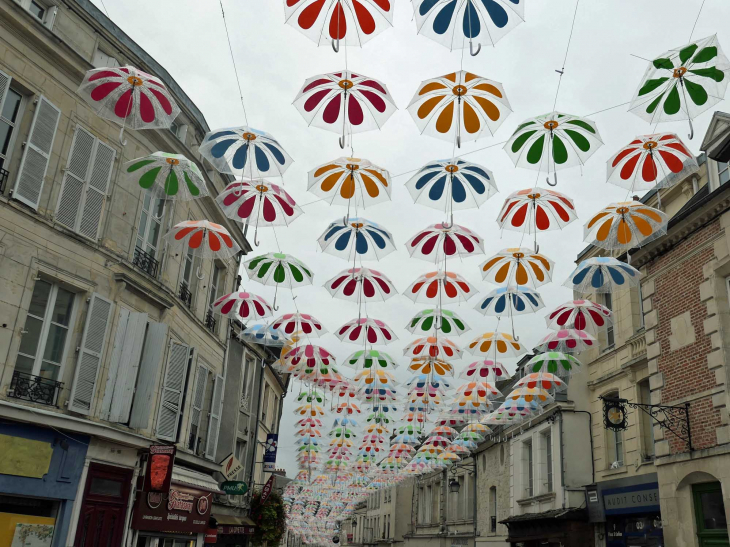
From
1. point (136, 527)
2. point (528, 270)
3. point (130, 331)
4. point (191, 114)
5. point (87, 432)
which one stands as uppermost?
point (191, 114)

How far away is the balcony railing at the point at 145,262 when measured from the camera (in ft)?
41.7

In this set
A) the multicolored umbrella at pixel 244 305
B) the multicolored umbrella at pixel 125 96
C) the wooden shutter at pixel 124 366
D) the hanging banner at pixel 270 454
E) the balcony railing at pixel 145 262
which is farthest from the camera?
the hanging banner at pixel 270 454

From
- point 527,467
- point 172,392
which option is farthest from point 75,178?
point 527,467

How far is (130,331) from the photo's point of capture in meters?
12.0

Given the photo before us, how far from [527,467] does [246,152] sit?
16074 millimetres

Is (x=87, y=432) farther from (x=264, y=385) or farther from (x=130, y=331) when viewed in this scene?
(x=264, y=385)

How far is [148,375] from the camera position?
1232cm

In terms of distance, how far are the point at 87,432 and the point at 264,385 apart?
1636 centimetres

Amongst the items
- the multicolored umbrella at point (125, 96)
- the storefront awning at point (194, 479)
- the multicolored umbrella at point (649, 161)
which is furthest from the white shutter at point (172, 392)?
the multicolored umbrella at point (649, 161)

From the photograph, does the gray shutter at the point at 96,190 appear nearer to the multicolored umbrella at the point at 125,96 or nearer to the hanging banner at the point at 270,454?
the multicolored umbrella at the point at 125,96

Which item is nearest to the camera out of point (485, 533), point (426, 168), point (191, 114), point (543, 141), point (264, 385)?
point (543, 141)

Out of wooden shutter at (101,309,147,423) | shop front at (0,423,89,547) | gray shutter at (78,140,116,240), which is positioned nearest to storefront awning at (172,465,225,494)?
wooden shutter at (101,309,147,423)

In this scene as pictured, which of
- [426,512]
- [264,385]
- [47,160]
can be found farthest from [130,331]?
[426,512]

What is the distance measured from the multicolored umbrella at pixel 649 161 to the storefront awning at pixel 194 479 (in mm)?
10650
